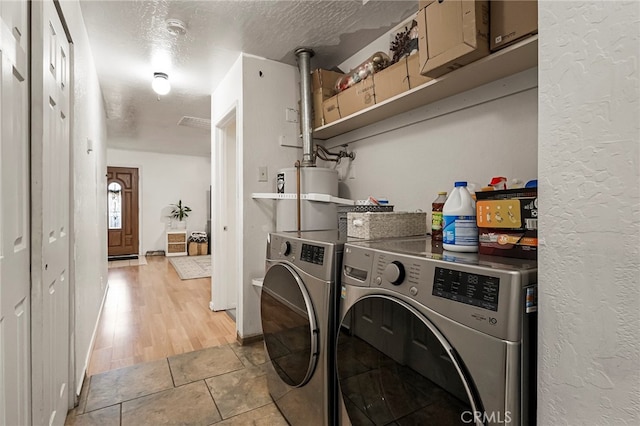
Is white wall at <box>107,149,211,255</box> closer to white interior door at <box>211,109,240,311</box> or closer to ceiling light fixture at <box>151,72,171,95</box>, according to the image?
white interior door at <box>211,109,240,311</box>

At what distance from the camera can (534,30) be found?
1127 mm

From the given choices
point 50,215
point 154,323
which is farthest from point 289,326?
point 154,323

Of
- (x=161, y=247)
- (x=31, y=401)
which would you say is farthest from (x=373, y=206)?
(x=161, y=247)

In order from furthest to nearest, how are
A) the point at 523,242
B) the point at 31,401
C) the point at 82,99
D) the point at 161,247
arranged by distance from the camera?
the point at 161,247
the point at 82,99
the point at 31,401
the point at 523,242

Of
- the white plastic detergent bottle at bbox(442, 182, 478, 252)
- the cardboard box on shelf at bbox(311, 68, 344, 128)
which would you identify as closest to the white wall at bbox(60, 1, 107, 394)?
the cardboard box on shelf at bbox(311, 68, 344, 128)

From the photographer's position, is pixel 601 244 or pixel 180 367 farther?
pixel 180 367

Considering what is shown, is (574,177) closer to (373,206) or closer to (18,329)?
(373,206)

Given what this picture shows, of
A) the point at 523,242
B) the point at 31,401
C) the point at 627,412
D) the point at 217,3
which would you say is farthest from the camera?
the point at 217,3

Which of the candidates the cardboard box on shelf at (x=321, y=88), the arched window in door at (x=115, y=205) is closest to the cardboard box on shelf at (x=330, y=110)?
the cardboard box on shelf at (x=321, y=88)

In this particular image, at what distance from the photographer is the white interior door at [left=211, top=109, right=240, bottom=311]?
3.23 metres

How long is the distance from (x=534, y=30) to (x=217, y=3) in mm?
1680

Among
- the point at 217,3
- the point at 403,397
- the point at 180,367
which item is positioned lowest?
the point at 180,367

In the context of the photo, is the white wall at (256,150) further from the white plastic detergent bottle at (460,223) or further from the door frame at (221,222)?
the white plastic detergent bottle at (460,223)

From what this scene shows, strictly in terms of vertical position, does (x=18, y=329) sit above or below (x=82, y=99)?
below
